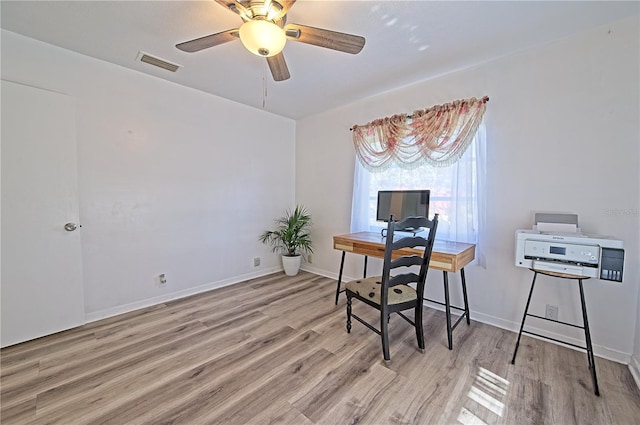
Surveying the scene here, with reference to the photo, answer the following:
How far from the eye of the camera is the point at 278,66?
6.54 feet

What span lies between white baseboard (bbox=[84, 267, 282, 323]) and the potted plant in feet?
1.28

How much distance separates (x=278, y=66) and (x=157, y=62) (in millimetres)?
1389

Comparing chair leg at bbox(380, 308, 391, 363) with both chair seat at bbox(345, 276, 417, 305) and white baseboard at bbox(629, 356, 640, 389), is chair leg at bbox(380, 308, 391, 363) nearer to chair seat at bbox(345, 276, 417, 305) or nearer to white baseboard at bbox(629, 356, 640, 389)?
chair seat at bbox(345, 276, 417, 305)

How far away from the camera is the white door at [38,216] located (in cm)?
204

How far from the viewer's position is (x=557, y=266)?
70.1 inches

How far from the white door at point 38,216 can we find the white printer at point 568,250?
373 cm

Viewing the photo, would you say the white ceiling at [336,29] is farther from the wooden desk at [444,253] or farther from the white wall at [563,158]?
the wooden desk at [444,253]

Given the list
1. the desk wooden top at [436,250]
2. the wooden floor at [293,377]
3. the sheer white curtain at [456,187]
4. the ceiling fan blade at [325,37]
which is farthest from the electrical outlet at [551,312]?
the ceiling fan blade at [325,37]

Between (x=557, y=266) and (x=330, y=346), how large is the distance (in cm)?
171

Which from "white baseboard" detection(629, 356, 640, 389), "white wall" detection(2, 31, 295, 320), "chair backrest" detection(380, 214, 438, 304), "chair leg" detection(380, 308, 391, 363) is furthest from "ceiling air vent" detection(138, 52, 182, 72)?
"white baseboard" detection(629, 356, 640, 389)

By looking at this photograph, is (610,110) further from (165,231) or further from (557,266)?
(165,231)

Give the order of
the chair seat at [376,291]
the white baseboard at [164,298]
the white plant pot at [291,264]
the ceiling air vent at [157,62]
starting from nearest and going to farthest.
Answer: the chair seat at [376,291] < the ceiling air vent at [157,62] < the white baseboard at [164,298] < the white plant pot at [291,264]

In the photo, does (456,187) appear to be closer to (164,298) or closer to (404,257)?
(404,257)

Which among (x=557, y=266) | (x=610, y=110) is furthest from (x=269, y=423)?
(x=610, y=110)
